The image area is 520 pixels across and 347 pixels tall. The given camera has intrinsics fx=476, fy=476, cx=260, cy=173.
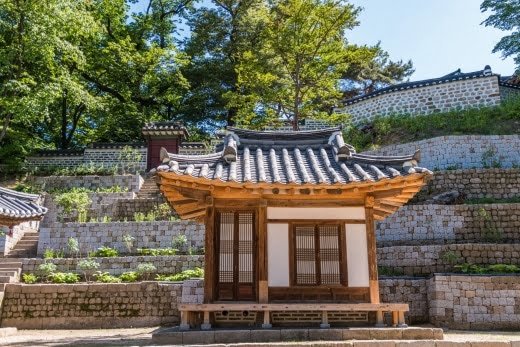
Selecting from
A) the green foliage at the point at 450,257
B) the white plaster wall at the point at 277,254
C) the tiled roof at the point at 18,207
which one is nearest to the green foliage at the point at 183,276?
the tiled roof at the point at 18,207

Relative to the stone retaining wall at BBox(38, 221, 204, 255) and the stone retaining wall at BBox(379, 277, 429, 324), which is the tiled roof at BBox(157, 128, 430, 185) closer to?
the stone retaining wall at BBox(379, 277, 429, 324)

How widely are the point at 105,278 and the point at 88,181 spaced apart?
13.0m

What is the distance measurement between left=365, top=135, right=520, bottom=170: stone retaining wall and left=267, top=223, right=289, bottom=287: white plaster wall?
15808 millimetres

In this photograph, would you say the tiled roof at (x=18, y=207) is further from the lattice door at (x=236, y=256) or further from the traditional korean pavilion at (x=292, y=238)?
the lattice door at (x=236, y=256)

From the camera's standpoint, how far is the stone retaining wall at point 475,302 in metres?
13.8

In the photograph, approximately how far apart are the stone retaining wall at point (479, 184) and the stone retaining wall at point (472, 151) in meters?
2.04

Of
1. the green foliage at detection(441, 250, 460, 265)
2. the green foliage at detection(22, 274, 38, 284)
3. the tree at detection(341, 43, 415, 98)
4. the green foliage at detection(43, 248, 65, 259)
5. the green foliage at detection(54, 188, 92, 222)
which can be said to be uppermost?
the tree at detection(341, 43, 415, 98)

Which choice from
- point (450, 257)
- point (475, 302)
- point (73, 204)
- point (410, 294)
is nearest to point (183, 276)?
point (410, 294)

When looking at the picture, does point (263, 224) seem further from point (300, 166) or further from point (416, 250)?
point (416, 250)

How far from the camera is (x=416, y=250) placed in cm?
1670

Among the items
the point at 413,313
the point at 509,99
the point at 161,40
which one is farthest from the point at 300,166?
the point at 161,40

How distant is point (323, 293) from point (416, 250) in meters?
8.15

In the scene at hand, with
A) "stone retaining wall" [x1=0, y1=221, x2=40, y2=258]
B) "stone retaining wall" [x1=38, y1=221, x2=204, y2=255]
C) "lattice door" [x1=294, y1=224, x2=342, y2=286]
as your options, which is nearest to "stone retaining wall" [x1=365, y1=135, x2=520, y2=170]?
"stone retaining wall" [x1=38, y1=221, x2=204, y2=255]

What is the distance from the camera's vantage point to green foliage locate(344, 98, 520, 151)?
26.0m
